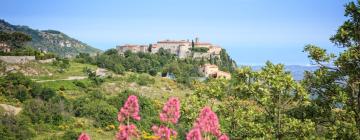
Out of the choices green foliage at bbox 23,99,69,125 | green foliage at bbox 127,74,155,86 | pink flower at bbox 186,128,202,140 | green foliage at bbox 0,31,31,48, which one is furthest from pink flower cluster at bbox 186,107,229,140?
green foliage at bbox 0,31,31,48

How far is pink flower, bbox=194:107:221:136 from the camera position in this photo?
7.16 m

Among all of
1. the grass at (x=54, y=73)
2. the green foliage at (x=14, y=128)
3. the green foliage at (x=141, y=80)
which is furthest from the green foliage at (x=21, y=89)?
the green foliage at (x=141, y=80)

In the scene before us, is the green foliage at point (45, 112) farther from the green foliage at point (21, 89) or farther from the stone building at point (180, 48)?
the stone building at point (180, 48)

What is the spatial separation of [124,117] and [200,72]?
10615cm

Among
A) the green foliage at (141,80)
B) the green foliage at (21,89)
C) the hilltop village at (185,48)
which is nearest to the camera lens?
the green foliage at (21,89)

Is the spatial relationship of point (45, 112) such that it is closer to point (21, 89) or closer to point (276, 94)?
point (21, 89)

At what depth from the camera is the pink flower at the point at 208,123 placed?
716cm

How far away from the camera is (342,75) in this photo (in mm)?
14898

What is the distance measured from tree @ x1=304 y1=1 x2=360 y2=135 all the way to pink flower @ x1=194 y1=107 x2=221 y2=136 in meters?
8.11

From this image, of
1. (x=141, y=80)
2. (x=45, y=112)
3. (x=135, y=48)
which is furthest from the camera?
(x=135, y=48)

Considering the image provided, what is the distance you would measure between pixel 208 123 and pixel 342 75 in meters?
9.40

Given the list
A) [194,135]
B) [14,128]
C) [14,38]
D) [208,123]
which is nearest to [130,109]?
[194,135]

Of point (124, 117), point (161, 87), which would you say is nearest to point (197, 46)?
point (161, 87)

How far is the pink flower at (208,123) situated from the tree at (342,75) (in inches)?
319
